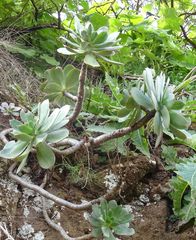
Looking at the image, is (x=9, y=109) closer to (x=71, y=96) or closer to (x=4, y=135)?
(x=4, y=135)

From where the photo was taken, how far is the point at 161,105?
2.54 feet

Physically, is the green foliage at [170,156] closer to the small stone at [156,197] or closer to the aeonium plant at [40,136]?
the small stone at [156,197]

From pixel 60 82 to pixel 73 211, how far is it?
35cm

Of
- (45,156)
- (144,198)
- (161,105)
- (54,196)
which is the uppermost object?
(161,105)

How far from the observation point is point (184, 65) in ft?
5.83

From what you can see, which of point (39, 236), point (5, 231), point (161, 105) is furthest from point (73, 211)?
point (161, 105)

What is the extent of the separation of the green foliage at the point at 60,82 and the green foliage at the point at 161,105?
0.75 ft

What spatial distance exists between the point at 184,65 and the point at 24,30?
2.28 feet

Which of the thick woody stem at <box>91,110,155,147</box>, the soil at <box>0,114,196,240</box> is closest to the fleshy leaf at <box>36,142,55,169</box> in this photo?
the thick woody stem at <box>91,110,155,147</box>

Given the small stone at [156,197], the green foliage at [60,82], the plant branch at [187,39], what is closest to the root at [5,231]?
the green foliage at [60,82]

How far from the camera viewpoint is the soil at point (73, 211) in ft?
3.40

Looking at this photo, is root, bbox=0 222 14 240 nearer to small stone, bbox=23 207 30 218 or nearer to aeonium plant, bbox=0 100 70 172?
small stone, bbox=23 207 30 218

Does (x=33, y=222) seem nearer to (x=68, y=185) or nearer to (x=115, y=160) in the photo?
(x=68, y=185)

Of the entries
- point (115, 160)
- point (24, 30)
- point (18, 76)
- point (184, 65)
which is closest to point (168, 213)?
point (115, 160)
